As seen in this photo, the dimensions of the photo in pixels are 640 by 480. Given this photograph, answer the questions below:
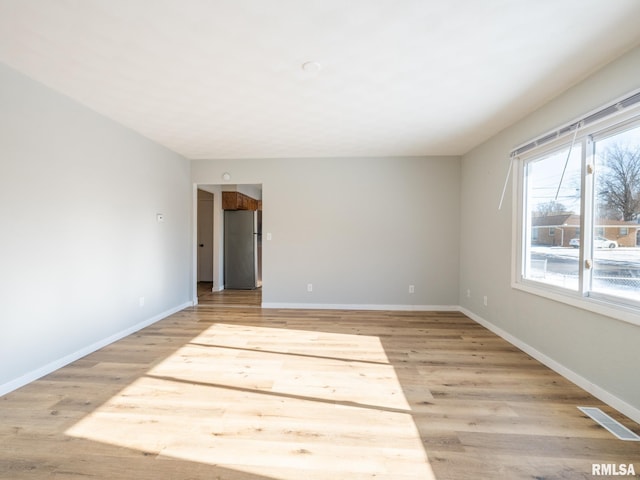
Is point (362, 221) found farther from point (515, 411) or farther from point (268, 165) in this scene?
point (515, 411)

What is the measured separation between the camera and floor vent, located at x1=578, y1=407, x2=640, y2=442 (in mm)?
1721

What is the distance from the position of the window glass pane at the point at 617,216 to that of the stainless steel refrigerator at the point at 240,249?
5.59 m

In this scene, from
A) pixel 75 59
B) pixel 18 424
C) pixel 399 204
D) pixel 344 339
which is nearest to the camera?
pixel 18 424

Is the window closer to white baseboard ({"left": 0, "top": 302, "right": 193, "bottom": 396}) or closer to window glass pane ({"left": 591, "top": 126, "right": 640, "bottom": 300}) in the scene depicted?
window glass pane ({"left": 591, "top": 126, "right": 640, "bottom": 300})

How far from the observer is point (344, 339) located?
341 cm

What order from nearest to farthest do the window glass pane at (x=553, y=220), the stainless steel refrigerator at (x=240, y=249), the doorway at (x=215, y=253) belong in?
the window glass pane at (x=553, y=220), the doorway at (x=215, y=253), the stainless steel refrigerator at (x=240, y=249)

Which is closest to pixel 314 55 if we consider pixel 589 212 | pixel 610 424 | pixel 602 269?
pixel 589 212

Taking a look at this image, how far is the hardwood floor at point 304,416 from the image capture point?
1521 millimetres

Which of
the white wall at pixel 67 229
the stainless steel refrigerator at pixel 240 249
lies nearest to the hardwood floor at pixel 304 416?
the white wall at pixel 67 229

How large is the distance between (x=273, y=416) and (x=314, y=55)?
2486 millimetres

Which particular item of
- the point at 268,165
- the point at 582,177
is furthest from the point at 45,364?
the point at 582,177

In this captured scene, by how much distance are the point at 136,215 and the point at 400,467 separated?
3730 mm

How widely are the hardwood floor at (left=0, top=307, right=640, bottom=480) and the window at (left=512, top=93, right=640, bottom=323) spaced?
80cm

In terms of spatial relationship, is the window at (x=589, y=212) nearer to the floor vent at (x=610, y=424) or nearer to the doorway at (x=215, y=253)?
the floor vent at (x=610, y=424)
